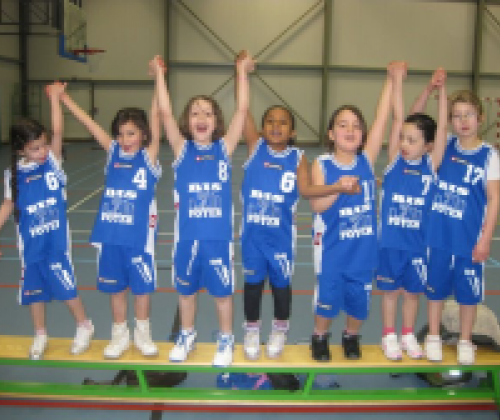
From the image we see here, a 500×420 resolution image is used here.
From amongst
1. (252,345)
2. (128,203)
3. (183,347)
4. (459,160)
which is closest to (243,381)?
(252,345)

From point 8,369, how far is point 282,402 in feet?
6.66

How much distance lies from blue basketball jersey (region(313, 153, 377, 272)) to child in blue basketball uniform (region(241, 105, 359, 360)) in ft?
0.59

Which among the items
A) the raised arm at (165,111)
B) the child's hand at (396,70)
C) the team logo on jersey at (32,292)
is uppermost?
the child's hand at (396,70)

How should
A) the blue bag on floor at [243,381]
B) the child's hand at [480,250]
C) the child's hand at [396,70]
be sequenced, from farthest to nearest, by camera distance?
the blue bag on floor at [243,381], the child's hand at [396,70], the child's hand at [480,250]

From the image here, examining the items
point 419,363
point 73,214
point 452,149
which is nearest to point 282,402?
point 419,363

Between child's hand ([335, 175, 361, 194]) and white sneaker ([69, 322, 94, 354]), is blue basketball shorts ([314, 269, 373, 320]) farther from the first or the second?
white sneaker ([69, 322, 94, 354])

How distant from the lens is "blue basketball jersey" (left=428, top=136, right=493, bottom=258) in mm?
3305

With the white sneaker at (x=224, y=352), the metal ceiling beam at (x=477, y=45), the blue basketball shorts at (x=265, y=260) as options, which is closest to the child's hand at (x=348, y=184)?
the blue basketball shorts at (x=265, y=260)

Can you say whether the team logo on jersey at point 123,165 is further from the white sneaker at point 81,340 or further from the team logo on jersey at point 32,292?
the white sneaker at point 81,340

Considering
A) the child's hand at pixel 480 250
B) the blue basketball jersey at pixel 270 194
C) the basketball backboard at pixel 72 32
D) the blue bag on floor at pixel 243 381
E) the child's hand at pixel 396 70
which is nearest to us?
the child's hand at pixel 480 250

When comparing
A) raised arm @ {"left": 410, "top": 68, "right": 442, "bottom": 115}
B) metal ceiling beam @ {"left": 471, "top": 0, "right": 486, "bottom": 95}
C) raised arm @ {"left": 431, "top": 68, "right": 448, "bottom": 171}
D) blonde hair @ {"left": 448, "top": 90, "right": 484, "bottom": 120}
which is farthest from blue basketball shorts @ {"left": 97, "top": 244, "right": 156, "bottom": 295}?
metal ceiling beam @ {"left": 471, "top": 0, "right": 486, "bottom": 95}

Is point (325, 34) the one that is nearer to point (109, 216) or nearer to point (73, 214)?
point (73, 214)

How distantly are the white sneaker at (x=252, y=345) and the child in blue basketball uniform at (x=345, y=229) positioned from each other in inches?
14.3

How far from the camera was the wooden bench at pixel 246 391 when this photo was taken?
3.28 meters
